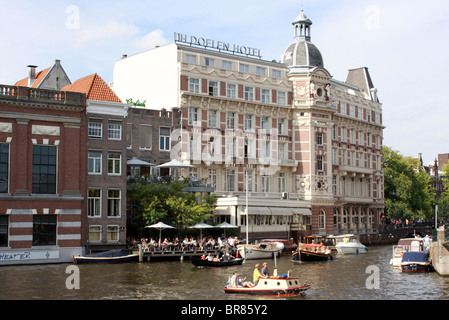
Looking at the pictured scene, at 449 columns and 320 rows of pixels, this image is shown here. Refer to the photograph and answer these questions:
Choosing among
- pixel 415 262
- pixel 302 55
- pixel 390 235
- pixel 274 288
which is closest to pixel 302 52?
pixel 302 55

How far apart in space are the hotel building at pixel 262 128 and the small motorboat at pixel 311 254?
1099 centimetres

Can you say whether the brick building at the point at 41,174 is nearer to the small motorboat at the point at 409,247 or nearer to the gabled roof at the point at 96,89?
the gabled roof at the point at 96,89

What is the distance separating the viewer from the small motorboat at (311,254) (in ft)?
209

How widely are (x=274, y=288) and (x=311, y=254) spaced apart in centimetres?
2537

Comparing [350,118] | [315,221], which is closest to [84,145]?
[315,221]

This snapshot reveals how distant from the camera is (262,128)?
290 ft

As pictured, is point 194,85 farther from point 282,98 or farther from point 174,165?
point 282,98

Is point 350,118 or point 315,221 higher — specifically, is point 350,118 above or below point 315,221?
above

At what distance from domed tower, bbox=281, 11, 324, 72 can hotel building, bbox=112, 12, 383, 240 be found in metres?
0.15

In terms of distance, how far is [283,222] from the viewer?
281 feet

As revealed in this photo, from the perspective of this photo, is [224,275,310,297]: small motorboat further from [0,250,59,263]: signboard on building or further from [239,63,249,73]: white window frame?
[239,63,249,73]: white window frame

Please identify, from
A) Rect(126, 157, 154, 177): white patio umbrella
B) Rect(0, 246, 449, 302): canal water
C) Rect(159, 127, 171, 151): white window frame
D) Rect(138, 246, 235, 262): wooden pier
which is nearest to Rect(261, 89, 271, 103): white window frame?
Rect(159, 127, 171, 151): white window frame

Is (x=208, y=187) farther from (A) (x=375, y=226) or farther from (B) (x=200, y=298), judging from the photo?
(A) (x=375, y=226)

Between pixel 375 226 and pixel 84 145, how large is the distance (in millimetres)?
62826
